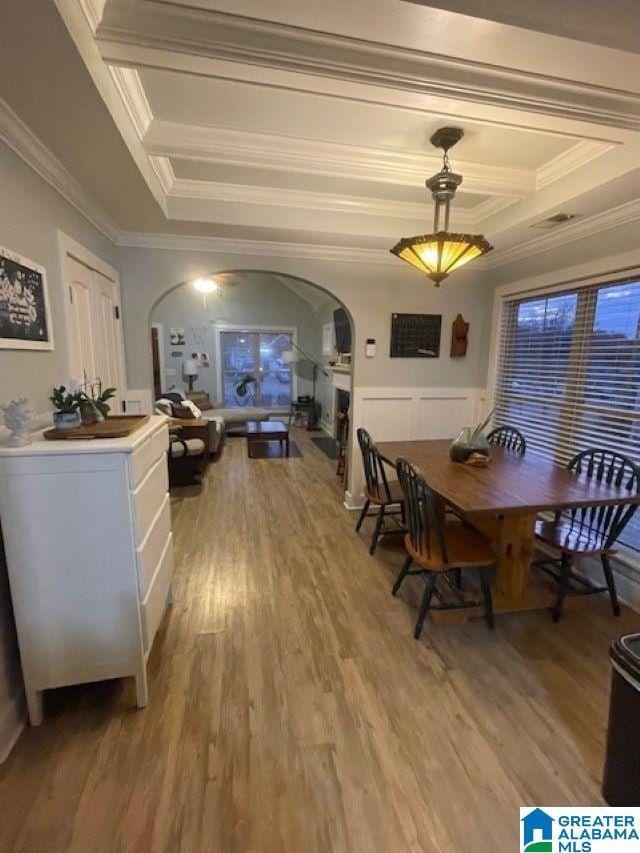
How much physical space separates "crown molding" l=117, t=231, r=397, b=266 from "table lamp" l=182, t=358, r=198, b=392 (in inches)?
194

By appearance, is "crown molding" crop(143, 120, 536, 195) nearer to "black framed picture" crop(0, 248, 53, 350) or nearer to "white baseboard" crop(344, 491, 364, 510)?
"black framed picture" crop(0, 248, 53, 350)

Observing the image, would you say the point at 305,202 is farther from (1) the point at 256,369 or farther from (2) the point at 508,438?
(1) the point at 256,369

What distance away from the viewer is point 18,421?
4.56ft

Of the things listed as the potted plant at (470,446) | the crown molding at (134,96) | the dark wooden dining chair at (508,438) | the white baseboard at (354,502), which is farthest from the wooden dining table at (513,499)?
the crown molding at (134,96)

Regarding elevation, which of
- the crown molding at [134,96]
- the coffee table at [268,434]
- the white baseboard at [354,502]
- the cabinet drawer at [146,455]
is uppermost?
the crown molding at [134,96]

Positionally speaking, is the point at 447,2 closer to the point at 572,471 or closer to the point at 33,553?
the point at 33,553

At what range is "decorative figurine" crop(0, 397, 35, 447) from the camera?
1.38 meters

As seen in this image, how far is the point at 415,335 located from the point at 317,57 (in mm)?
2640

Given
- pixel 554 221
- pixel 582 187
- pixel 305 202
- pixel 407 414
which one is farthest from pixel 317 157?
pixel 407 414

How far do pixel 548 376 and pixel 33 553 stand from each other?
359 centimetres

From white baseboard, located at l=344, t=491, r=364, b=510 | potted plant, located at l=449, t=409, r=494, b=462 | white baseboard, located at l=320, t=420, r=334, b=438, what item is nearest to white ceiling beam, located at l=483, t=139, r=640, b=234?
potted plant, located at l=449, t=409, r=494, b=462

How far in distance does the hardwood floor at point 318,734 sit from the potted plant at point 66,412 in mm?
1191

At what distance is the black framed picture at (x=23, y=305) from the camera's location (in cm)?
152

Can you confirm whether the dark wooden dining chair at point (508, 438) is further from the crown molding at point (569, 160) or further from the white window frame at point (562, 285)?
the crown molding at point (569, 160)
